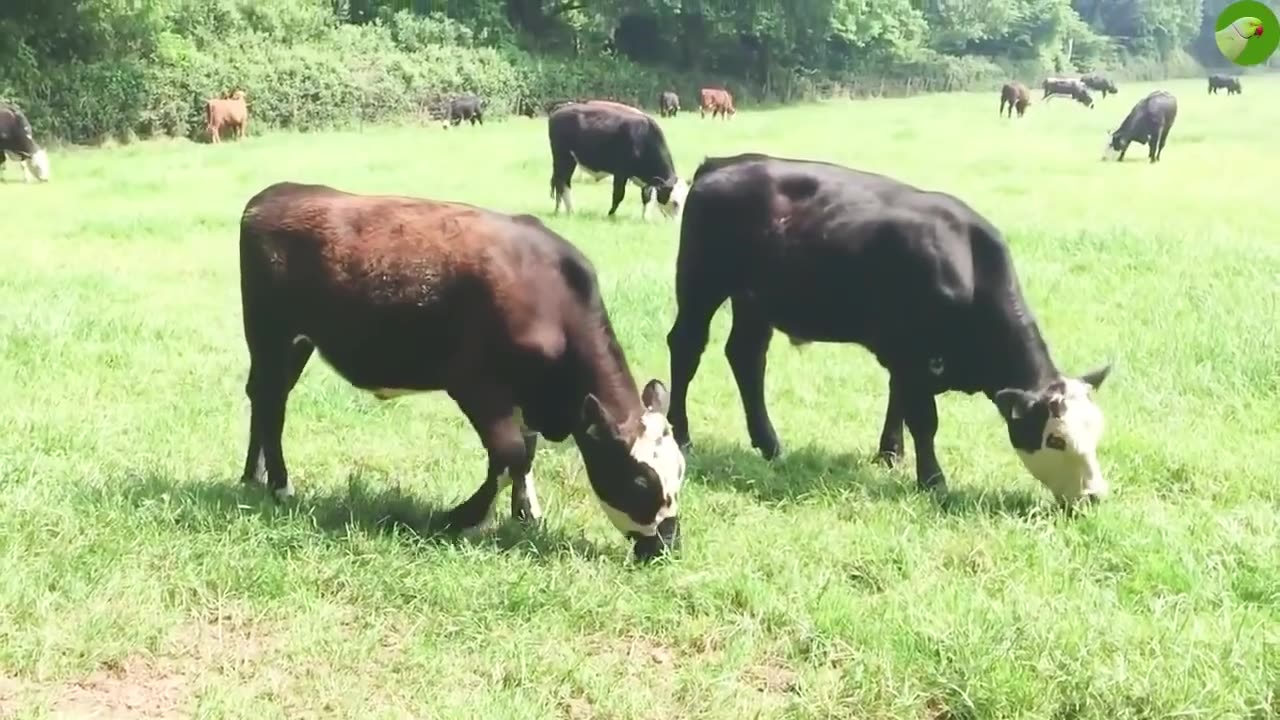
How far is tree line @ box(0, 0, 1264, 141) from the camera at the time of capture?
27.3 meters

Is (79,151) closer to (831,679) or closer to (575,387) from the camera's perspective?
(575,387)

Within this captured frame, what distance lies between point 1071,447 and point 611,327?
2123 millimetres

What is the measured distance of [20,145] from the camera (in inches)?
826

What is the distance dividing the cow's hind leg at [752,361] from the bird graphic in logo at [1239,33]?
4.55 meters

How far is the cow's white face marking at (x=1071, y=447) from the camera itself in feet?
18.8

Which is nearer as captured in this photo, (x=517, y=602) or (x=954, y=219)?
(x=517, y=602)

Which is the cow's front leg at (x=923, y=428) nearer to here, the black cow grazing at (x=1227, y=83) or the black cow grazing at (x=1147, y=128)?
the black cow grazing at (x=1147, y=128)

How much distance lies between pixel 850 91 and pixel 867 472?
51860 millimetres

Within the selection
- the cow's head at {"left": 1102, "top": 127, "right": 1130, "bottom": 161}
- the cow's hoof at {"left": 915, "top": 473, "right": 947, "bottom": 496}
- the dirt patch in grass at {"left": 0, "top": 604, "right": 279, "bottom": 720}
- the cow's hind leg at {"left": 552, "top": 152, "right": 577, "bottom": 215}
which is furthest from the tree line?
the dirt patch in grass at {"left": 0, "top": 604, "right": 279, "bottom": 720}

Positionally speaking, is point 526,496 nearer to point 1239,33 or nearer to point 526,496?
point 526,496

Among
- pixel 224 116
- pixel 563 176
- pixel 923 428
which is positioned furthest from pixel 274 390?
pixel 224 116

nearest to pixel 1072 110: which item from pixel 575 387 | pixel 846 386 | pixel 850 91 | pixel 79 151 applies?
pixel 850 91

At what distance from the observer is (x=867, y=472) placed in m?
6.62

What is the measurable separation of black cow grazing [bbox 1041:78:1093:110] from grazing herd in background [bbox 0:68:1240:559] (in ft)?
150
